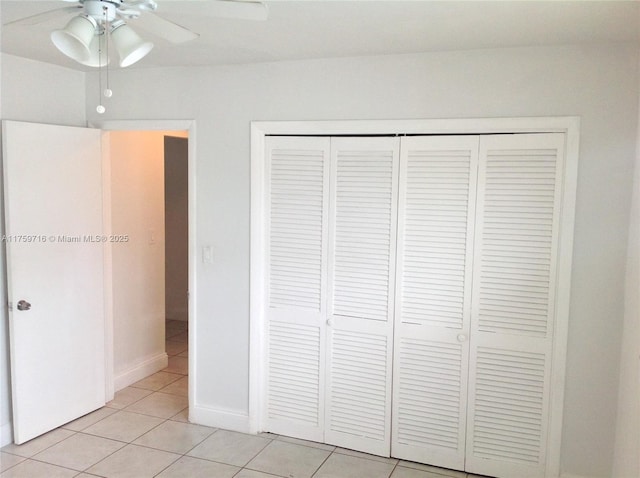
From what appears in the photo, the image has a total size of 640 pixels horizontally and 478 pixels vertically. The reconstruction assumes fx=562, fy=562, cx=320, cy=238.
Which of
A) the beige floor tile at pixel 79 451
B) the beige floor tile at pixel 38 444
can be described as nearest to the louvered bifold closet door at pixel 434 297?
the beige floor tile at pixel 79 451

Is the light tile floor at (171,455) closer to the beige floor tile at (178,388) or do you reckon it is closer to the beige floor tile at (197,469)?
the beige floor tile at (197,469)

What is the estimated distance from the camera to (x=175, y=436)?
3.61 meters

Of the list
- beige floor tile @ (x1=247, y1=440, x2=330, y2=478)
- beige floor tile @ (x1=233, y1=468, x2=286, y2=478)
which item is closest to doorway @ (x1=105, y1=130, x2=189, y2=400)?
beige floor tile @ (x1=247, y1=440, x2=330, y2=478)

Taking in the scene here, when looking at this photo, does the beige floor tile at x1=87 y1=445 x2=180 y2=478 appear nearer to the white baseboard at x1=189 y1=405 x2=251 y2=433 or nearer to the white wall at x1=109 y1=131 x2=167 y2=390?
the white baseboard at x1=189 y1=405 x2=251 y2=433

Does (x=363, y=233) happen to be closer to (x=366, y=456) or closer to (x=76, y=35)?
(x=366, y=456)

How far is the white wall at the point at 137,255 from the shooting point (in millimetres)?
4301

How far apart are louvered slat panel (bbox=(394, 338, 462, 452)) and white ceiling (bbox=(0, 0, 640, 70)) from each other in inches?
65.7

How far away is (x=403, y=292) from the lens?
3277mm

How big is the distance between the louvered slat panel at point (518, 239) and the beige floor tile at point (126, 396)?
8.65 feet

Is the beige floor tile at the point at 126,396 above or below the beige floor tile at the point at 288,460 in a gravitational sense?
above

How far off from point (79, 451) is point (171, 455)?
0.56m

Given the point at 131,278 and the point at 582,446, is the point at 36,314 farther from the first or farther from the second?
the point at 582,446

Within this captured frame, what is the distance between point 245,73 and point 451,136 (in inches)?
52.8

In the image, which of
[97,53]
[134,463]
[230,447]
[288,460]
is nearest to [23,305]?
[134,463]
